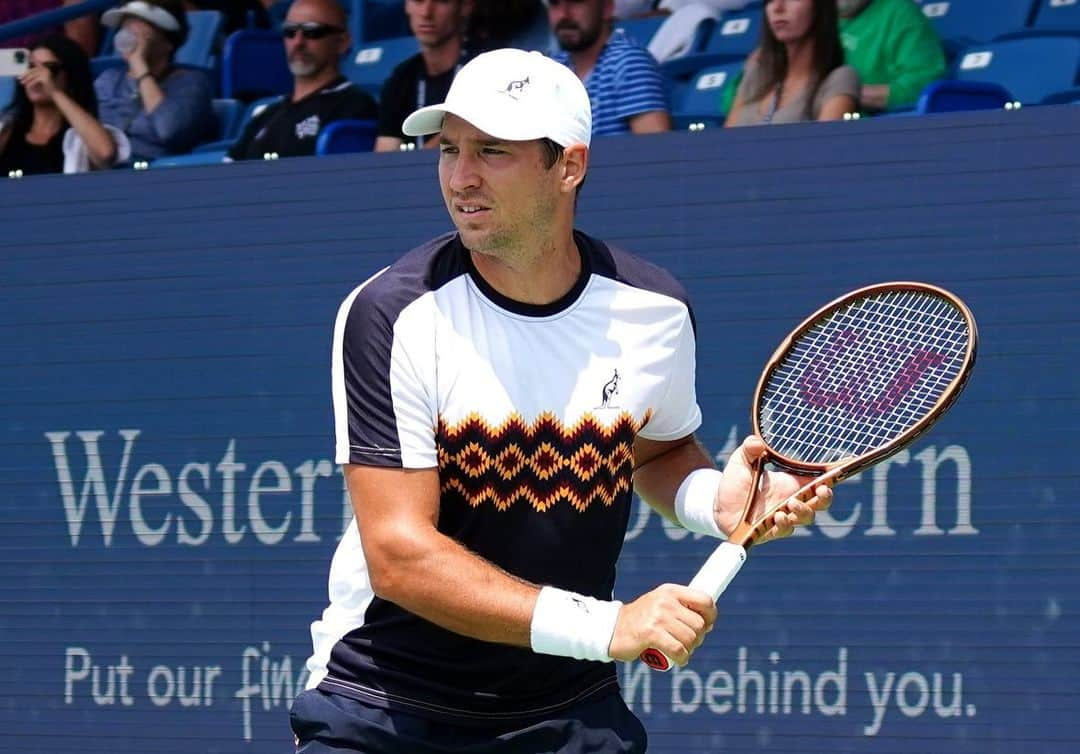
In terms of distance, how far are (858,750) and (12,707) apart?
297 cm

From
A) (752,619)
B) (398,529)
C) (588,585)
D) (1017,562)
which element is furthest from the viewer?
(752,619)

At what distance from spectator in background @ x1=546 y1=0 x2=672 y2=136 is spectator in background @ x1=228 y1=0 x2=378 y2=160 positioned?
37.1 inches

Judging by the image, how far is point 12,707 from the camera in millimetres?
6453

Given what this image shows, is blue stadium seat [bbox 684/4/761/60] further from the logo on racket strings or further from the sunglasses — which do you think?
the logo on racket strings

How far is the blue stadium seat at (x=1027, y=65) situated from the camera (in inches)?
232

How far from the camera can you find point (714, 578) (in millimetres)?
2896

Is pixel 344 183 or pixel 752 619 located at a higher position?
pixel 344 183

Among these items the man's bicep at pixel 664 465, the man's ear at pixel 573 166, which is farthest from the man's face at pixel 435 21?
the man's ear at pixel 573 166

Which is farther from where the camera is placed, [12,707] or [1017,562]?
[12,707]

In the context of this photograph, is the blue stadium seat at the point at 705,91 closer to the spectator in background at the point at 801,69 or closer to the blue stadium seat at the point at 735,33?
the blue stadium seat at the point at 735,33

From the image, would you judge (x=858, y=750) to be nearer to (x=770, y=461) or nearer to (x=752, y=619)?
(x=752, y=619)

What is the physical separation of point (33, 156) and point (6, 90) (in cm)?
100

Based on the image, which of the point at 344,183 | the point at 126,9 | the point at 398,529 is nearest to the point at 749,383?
the point at 344,183

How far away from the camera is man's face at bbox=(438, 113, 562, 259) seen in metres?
3.12
